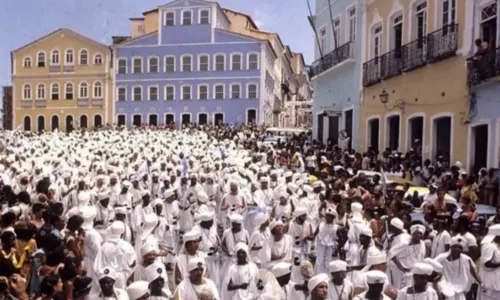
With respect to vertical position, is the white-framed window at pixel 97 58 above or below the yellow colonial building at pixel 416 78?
above

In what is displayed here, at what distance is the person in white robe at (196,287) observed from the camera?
6.48m

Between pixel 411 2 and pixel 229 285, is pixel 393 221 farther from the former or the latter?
pixel 411 2

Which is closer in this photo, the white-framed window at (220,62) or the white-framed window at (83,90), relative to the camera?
the white-framed window at (220,62)

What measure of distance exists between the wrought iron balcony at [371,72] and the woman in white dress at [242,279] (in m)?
16.5

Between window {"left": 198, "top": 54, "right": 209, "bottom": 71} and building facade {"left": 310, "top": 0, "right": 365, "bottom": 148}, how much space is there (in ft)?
A: 68.4

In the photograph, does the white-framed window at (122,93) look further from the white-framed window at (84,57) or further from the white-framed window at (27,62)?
the white-framed window at (27,62)

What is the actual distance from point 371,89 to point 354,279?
55.9ft

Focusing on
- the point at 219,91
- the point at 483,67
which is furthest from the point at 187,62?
the point at 483,67

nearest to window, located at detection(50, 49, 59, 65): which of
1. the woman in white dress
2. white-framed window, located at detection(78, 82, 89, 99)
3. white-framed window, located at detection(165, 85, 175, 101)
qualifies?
white-framed window, located at detection(78, 82, 89, 99)

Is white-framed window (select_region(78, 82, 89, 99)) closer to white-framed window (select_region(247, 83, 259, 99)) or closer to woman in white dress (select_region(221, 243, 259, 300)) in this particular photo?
white-framed window (select_region(247, 83, 259, 99))

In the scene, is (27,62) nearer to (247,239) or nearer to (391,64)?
(391,64)

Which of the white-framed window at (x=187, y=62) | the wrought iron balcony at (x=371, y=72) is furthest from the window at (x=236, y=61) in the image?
the wrought iron balcony at (x=371, y=72)

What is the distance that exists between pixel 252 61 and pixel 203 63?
3.90 m

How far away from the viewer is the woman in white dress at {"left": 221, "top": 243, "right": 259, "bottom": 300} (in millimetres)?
7191
